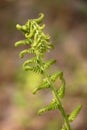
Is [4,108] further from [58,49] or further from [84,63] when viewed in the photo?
[58,49]

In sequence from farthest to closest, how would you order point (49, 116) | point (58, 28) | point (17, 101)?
point (58, 28) → point (17, 101) → point (49, 116)

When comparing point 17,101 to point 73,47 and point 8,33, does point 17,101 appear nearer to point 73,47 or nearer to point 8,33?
point 73,47

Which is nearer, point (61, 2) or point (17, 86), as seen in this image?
point (17, 86)

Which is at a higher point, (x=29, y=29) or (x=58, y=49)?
(x=58, y=49)

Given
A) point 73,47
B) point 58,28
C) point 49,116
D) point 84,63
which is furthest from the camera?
point 58,28

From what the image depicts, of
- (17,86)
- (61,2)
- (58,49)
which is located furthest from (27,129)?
(61,2)

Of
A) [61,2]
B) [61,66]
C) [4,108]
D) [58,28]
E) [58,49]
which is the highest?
[61,2]
